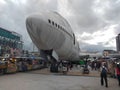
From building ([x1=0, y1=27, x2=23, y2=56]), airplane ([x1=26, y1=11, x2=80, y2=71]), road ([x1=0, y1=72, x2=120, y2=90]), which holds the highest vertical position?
building ([x1=0, y1=27, x2=23, y2=56])

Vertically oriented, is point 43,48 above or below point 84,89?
above

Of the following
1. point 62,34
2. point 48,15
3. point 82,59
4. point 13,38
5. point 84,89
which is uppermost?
point 13,38

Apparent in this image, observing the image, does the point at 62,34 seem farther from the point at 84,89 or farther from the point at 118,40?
the point at 118,40

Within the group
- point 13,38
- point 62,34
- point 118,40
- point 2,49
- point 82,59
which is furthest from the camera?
point 118,40

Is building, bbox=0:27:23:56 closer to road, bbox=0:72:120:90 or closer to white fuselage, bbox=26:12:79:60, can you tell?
white fuselage, bbox=26:12:79:60

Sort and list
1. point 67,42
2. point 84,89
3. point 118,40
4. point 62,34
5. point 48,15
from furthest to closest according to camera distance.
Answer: point 118,40 < point 67,42 < point 62,34 < point 48,15 < point 84,89

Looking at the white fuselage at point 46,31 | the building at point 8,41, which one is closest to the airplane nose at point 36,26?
the white fuselage at point 46,31

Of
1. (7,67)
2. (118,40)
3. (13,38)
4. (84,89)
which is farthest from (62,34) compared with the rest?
(118,40)

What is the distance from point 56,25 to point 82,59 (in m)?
23.0

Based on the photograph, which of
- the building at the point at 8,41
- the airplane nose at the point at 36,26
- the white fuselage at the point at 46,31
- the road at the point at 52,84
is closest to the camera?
the road at the point at 52,84

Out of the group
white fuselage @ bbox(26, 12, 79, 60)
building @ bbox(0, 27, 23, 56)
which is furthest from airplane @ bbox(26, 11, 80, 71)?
building @ bbox(0, 27, 23, 56)

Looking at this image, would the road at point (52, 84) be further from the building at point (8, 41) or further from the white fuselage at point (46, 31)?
the building at point (8, 41)

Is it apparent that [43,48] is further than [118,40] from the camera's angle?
No

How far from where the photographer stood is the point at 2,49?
73938 millimetres
